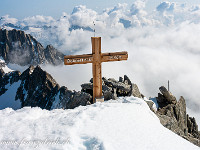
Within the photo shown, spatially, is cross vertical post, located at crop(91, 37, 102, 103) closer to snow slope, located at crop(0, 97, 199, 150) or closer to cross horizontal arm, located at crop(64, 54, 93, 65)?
cross horizontal arm, located at crop(64, 54, 93, 65)

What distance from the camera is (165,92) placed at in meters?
23.6

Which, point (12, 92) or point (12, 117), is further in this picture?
point (12, 92)

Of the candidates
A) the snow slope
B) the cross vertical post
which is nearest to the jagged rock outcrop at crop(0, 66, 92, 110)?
the cross vertical post

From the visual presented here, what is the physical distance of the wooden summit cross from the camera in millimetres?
11836

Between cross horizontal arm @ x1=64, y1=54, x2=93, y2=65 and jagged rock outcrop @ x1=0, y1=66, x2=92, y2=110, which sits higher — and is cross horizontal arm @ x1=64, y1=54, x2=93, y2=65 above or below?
above

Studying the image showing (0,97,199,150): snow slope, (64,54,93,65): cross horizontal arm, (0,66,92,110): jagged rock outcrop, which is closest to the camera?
(0,97,199,150): snow slope

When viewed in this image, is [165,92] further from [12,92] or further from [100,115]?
[12,92]

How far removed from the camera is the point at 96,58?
12.3m

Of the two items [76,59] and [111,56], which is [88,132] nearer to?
[76,59]

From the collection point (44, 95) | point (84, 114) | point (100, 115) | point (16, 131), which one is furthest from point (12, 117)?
point (44, 95)

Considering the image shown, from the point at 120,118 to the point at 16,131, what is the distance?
437cm

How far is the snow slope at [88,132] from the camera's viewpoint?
19.5ft

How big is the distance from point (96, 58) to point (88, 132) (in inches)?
256

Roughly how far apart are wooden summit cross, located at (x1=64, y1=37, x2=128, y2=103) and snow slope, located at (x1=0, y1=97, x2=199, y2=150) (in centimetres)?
411
